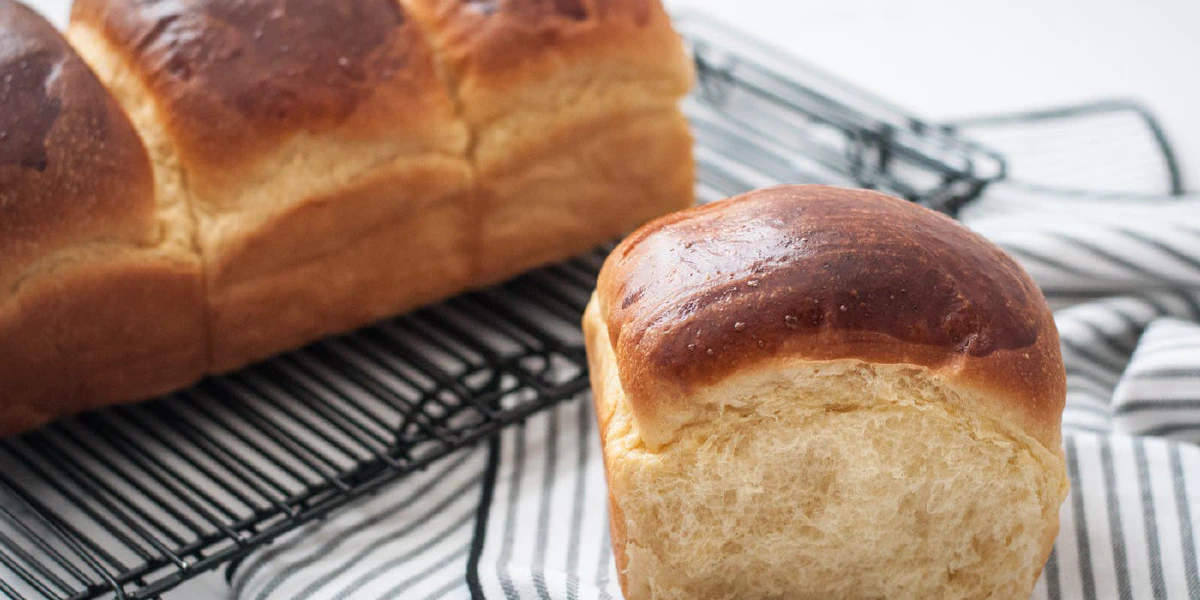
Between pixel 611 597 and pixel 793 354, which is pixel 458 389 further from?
pixel 793 354

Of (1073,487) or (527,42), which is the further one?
(527,42)

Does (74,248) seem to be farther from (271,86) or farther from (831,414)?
(831,414)

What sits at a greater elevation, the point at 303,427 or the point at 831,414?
the point at 831,414

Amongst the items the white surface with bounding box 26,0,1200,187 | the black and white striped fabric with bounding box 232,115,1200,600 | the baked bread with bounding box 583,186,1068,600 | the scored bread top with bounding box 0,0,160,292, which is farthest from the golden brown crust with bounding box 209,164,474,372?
the white surface with bounding box 26,0,1200,187

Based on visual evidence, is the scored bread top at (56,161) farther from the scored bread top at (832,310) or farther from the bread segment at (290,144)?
the scored bread top at (832,310)

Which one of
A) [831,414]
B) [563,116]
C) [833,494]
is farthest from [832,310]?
[563,116]

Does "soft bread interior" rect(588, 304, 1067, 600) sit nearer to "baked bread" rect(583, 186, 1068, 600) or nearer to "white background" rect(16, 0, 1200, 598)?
"baked bread" rect(583, 186, 1068, 600)

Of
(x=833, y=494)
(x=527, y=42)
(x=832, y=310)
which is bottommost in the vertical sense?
(x=833, y=494)
